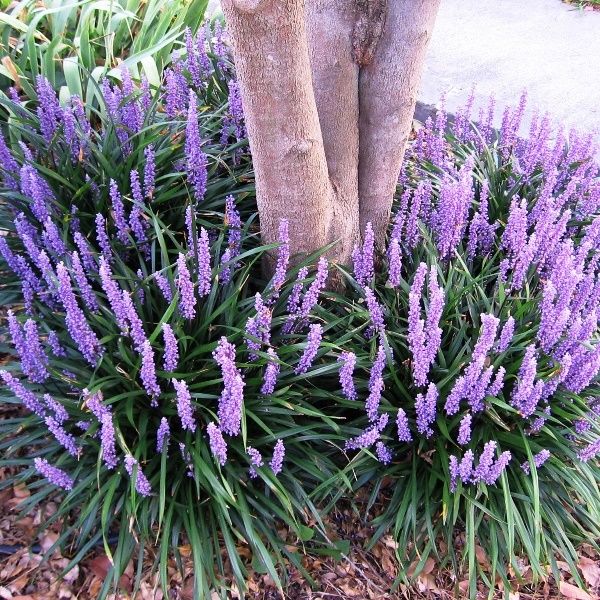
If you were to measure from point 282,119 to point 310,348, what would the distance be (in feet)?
2.93

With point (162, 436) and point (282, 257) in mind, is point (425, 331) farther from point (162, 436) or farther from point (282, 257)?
point (162, 436)

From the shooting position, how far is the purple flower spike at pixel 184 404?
2.10 metres

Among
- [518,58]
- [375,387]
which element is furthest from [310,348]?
[518,58]

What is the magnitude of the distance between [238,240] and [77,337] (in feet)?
2.82

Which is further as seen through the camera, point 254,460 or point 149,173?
point 149,173

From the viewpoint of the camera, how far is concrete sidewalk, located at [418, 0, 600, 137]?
5.47 metres

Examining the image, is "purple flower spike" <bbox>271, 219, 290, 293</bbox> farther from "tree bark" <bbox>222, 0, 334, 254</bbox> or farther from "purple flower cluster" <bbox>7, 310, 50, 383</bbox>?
"purple flower cluster" <bbox>7, 310, 50, 383</bbox>

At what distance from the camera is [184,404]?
84.4 inches

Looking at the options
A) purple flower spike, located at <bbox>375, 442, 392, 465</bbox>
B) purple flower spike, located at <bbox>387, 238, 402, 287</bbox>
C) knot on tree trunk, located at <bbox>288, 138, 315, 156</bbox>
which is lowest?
purple flower spike, located at <bbox>375, 442, 392, 465</bbox>

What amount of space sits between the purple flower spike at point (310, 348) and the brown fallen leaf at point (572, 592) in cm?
141

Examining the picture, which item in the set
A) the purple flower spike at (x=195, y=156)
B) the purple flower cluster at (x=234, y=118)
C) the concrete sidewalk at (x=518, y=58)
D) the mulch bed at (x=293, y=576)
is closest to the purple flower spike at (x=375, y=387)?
the mulch bed at (x=293, y=576)

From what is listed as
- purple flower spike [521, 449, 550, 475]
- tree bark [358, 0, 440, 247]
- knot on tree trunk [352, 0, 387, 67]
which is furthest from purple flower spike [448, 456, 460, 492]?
knot on tree trunk [352, 0, 387, 67]

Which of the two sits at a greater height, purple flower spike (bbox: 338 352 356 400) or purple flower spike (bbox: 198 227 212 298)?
purple flower spike (bbox: 198 227 212 298)

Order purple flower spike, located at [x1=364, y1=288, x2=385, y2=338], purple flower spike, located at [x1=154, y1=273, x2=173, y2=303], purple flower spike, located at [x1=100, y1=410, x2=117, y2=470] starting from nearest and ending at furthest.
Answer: purple flower spike, located at [x1=100, y1=410, x2=117, y2=470] < purple flower spike, located at [x1=154, y1=273, x2=173, y2=303] < purple flower spike, located at [x1=364, y1=288, x2=385, y2=338]
